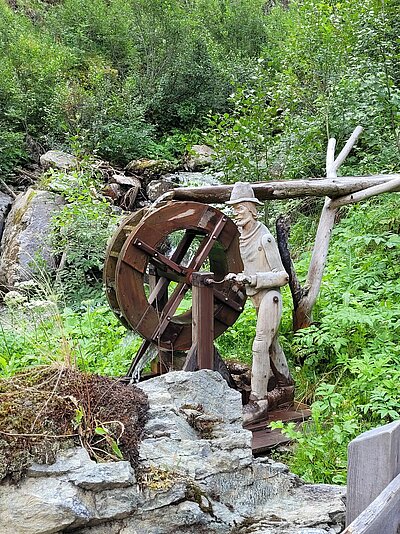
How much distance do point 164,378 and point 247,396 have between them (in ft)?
5.13

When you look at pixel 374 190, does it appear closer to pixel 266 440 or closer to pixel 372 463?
pixel 266 440

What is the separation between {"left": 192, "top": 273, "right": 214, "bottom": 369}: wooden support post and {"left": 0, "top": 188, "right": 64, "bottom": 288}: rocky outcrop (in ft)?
16.7

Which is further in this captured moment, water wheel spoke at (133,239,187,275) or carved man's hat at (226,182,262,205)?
water wheel spoke at (133,239,187,275)

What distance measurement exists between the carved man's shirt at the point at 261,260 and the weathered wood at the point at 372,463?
2595 mm

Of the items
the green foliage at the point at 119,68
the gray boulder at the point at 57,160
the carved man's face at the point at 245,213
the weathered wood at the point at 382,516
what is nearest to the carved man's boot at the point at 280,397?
the carved man's face at the point at 245,213

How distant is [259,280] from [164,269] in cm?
118

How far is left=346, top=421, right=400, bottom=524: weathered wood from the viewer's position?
4.39 ft

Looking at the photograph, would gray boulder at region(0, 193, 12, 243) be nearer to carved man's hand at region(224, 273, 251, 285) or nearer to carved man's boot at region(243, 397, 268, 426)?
carved man's hand at region(224, 273, 251, 285)

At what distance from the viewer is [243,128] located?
24.7ft

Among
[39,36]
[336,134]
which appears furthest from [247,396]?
[39,36]

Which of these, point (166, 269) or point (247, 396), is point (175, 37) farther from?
point (247, 396)

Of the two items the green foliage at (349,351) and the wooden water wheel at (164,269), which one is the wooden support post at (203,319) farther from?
the wooden water wheel at (164,269)

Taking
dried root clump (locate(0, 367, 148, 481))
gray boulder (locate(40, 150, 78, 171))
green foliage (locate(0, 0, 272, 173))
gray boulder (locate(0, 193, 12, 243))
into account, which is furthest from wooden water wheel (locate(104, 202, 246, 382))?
green foliage (locate(0, 0, 272, 173))

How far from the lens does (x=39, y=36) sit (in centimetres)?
1384
